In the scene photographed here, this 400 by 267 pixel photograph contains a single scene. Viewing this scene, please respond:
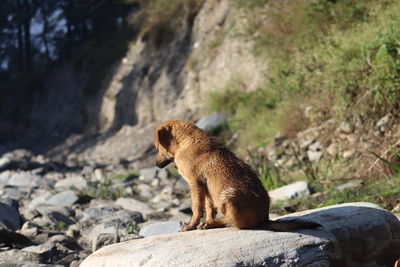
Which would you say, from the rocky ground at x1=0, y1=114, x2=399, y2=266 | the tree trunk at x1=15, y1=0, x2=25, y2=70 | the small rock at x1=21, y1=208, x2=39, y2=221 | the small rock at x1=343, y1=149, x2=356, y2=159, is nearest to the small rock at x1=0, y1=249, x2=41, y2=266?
the rocky ground at x1=0, y1=114, x2=399, y2=266

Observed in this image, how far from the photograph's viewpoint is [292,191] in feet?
22.2

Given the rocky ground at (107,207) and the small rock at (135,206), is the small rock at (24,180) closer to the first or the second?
the rocky ground at (107,207)

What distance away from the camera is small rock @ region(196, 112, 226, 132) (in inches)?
549

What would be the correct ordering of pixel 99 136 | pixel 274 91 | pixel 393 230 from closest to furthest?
pixel 393 230 < pixel 274 91 < pixel 99 136

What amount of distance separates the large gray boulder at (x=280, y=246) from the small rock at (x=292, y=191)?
278 cm

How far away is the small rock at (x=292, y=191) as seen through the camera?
21.9 ft

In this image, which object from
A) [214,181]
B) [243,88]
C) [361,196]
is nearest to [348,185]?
[361,196]

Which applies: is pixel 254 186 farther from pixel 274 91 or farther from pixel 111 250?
pixel 274 91

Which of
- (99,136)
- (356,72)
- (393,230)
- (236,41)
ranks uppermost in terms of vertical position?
(236,41)

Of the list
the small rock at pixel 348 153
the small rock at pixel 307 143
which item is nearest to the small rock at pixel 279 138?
the small rock at pixel 307 143

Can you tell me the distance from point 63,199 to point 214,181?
6.09 metres

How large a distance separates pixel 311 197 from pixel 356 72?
2601 mm

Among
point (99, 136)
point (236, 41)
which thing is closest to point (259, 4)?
point (236, 41)

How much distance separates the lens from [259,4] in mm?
14141
